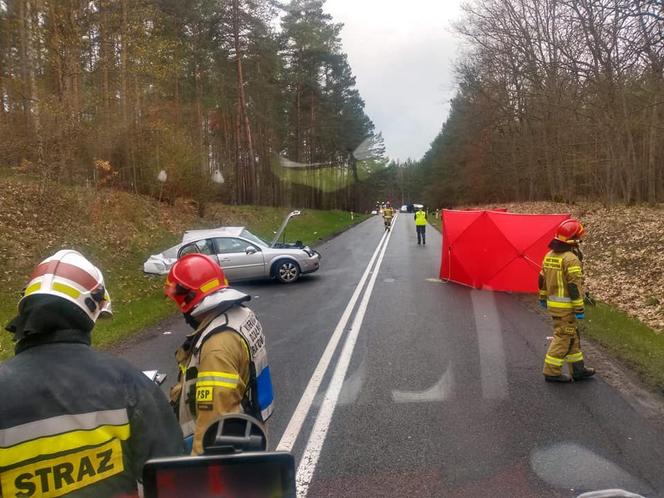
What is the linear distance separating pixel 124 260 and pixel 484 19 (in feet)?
79.5

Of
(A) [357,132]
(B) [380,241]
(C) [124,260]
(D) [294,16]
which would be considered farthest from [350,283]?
(A) [357,132]

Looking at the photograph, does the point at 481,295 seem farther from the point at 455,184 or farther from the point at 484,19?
the point at 455,184

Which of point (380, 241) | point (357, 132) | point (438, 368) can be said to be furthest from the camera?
point (357, 132)

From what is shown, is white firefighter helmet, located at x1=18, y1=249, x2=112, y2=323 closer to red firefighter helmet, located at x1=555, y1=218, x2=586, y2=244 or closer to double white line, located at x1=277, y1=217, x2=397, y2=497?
double white line, located at x1=277, y1=217, x2=397, y2=497

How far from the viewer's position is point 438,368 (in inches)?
270

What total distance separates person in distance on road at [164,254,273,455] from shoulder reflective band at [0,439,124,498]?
57cm

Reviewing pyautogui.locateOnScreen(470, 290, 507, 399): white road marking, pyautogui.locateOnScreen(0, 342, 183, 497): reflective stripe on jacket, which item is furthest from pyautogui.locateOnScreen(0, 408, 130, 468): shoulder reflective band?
pyautogui.locateOnScreen(470, 290, 507, 399): white road marking

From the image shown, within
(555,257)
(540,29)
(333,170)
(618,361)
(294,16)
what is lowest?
(618,361)

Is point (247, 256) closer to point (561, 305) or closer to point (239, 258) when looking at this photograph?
point (239, 258)

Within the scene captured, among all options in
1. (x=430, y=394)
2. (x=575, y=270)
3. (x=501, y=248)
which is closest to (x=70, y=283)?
(x=430, y=394)

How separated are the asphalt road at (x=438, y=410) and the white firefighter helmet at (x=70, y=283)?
2614 millimetres

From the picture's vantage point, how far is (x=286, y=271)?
1482cm

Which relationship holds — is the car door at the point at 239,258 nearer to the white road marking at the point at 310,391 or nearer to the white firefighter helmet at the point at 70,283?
the white road marking at the point at 310,391

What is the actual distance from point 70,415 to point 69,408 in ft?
0.07
